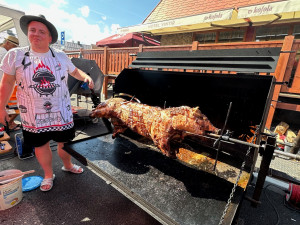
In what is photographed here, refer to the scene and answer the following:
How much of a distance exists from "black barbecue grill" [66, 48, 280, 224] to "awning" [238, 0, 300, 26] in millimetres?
3520

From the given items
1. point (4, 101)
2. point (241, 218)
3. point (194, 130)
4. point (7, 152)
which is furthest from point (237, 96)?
point (7, 152)

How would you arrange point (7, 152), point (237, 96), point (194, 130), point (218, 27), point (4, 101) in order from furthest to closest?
point (218, 27) → point (7, 152) → point (237, 96) → point (4, 101) → point (194, 130)

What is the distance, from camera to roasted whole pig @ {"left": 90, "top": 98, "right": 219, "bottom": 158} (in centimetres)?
160

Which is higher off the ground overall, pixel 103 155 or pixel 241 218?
pixel 103 155

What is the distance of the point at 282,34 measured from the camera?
640cm

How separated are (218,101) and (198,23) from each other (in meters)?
4.74

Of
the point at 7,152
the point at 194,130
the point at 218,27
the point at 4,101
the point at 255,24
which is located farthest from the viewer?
the point at 218,27

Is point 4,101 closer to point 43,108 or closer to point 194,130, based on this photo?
point 43,108

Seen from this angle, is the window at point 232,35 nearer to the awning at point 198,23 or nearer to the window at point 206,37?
the window at point 206,37

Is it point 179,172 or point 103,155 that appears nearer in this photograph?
point 179,172

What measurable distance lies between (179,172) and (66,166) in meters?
1.81

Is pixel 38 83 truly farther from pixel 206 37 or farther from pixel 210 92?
pixel 206 37

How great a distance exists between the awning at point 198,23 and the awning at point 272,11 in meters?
0.40

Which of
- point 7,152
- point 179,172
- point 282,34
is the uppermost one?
point 282,34
